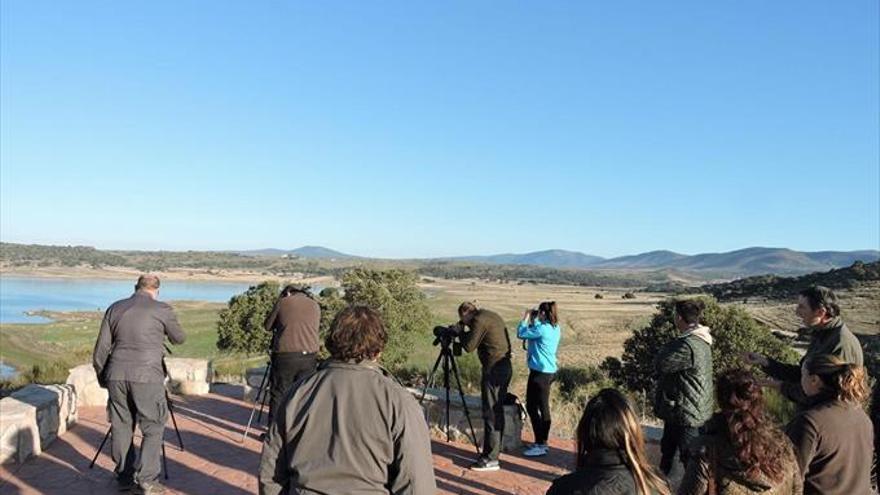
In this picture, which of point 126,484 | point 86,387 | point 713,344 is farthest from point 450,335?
point 713,344

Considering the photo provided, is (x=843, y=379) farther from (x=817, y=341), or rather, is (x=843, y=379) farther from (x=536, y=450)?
(x=536, y=450)

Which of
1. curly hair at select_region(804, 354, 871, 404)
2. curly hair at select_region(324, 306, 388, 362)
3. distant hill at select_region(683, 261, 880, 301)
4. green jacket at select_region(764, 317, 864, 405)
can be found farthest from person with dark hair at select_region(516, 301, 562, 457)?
distant hill at select_region(683, 261, 880, 301)

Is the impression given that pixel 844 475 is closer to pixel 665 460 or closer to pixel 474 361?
pixel 665 460

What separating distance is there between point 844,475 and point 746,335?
18926mm

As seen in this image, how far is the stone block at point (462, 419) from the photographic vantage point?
721 centimetres

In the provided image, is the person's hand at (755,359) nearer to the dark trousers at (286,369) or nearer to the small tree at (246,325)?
the dark trousers at (286,369)

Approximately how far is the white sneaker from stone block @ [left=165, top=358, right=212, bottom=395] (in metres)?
5.99

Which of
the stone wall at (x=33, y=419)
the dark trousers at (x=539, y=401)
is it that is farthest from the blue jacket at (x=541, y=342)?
the stone wall at (x=33, y=419)

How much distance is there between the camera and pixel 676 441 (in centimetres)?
492

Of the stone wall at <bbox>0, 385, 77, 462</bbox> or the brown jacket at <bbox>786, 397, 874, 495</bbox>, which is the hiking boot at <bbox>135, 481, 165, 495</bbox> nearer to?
the stone wall at <bbox>0, 385, 77, 462</bbox>

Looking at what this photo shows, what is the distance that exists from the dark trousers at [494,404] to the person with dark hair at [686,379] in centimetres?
182

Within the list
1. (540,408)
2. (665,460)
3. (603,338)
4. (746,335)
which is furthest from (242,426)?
(603,338)

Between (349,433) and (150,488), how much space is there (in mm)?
3661

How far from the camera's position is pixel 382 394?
101 inches
